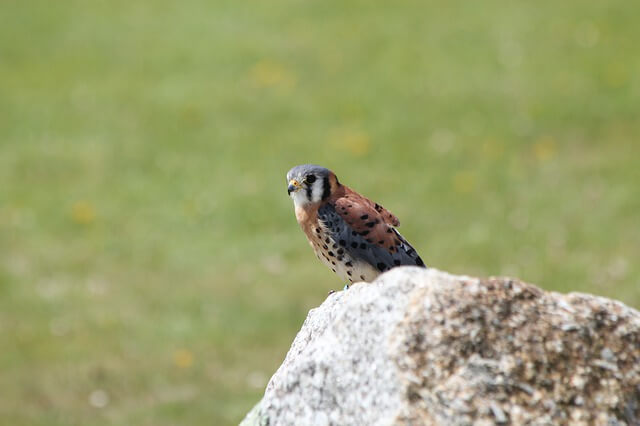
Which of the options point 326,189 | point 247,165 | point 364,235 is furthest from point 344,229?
point 247,165

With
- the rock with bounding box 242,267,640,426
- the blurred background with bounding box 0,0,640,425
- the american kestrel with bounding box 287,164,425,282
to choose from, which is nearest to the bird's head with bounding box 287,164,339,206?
the american kestrel with bounding box 287,164,425,282

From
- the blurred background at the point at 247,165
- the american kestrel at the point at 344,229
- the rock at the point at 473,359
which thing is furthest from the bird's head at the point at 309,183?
the blurred background at the point at 247,165

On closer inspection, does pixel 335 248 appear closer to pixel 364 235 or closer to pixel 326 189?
pixel 364 235

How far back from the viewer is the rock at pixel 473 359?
135 inches

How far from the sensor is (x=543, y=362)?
349 cm

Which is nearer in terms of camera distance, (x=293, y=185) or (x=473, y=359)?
(x=473, y=359)

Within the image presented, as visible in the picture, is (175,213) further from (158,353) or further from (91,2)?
(91,2)

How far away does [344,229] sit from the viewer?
4969 mm

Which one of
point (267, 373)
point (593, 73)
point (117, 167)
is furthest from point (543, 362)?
point (593, 73)

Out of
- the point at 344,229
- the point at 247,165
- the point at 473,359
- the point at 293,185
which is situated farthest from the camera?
the point at 247,165

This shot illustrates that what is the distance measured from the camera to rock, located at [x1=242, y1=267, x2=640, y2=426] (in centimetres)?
344

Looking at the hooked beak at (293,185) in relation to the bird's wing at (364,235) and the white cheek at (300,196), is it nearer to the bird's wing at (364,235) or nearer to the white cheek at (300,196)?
the white cheek at (300,196)

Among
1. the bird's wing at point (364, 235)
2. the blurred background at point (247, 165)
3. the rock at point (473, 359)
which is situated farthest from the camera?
the blurred background at point (247, 165)

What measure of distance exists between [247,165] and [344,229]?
827cm
